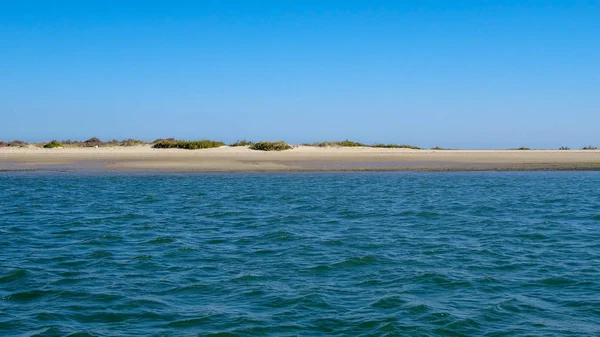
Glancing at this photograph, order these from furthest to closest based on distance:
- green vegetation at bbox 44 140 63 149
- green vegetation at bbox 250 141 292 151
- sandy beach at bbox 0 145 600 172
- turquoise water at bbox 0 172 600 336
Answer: green vegetation at bbox 44 140 63 149
green vegetation at bbox 250 141 292 151
sandy beach at bbox 0 145 600 172
turquoise water at bbox 0 172 600 336

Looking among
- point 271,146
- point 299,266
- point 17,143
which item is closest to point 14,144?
point 17,143

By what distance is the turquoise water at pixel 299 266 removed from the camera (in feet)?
24.3

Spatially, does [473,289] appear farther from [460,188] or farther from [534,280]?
[460,188]

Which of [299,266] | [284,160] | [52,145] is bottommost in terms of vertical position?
[299,266]

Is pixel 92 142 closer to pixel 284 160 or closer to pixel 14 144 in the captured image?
pixel 14 144

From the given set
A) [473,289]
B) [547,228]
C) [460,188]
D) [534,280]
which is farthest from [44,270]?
[460,188]

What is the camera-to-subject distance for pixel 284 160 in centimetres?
3503

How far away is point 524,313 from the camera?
25.1 feet

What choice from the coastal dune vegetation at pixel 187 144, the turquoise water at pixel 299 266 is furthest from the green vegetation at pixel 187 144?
the turquoise water at pixel 299 266

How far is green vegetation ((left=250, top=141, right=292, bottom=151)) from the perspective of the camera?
3991 centimetres

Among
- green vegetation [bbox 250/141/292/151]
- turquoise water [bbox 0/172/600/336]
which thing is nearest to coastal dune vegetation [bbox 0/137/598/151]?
green vegetation [bbox 250/141/292/151]

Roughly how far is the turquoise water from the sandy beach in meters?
11.5

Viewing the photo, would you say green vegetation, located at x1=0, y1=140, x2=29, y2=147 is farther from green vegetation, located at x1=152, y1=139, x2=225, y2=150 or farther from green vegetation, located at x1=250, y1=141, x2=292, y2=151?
green vegetation, located at x1=250, y1=141, x2=292, y2=151

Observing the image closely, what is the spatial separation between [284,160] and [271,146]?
5221mm
